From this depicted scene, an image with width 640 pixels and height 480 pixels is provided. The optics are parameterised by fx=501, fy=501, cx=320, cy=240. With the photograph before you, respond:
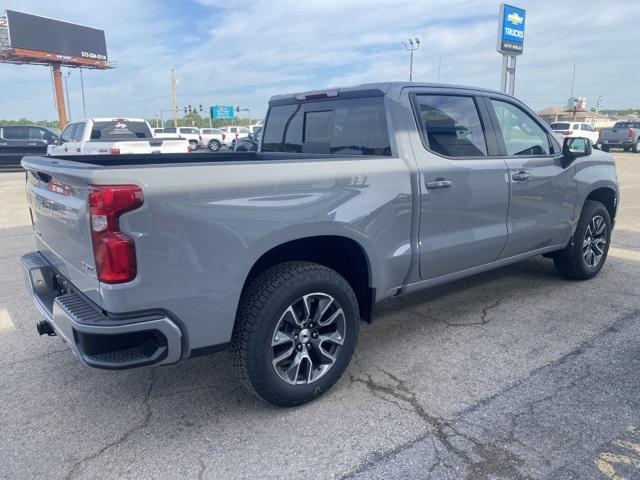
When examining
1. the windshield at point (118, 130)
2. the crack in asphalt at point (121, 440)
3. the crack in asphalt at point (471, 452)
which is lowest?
the crack in asphalt at point (121, 440)

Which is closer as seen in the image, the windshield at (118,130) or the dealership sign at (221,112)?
the windshield at (118,130)

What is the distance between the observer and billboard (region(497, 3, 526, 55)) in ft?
69.7

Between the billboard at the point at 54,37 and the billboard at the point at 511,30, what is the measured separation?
41128mm

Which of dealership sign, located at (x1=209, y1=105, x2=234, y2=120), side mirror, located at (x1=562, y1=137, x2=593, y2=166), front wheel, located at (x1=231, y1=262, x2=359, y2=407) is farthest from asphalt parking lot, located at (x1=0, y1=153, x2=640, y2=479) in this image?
dealership sign, located at (x1=209, y1=105, x2=234, y2=120)

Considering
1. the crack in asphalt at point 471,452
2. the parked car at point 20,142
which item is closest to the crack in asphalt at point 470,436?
the crack in asphalt at point 471,452

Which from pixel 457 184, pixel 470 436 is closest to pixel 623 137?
pixel 457 184

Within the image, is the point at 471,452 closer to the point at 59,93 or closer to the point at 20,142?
the point at 20,142

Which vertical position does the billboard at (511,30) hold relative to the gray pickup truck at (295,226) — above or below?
above

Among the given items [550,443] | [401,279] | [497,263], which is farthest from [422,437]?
[497,263]

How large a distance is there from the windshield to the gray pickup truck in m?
10.1

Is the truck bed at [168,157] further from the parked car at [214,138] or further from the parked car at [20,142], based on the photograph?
the parked car at [214,138]

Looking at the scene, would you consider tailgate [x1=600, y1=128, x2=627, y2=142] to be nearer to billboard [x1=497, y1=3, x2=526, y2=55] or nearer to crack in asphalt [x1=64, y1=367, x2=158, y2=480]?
billboard [x1=497, y1=3, x2=526, y2=55]

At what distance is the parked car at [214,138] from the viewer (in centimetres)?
3856

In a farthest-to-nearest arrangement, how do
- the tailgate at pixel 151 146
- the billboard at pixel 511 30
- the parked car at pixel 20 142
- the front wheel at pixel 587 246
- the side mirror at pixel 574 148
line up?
the billboard at pixel 511 30 → the parked car at pixel 20 142 → the tailgate at pixel 151 146 → the front wheel at pixel 587 246 → the side mirror at pixel 574 148
